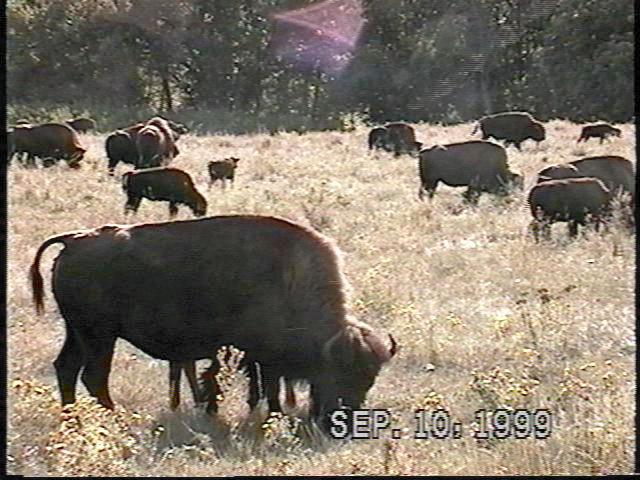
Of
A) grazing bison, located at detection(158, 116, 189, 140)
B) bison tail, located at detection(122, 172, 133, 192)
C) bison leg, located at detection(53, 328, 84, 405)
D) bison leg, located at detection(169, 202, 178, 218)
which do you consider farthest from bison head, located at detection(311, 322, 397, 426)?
bison tail, located at detection(122, 172, 133, 192)

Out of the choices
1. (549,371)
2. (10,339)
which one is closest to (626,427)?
(549,371)

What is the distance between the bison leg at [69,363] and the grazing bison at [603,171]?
16.6 feet

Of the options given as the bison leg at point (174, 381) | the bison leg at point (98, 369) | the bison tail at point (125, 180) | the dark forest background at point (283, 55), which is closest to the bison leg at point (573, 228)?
the dark forest background at point (283, 55)

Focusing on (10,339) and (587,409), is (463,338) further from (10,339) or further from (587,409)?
(10,339)

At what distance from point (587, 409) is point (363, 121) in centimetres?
348

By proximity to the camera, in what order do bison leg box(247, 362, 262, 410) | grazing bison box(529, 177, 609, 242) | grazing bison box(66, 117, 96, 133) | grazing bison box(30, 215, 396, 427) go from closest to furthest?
grazing bison box(30, 215, 396, 427) → bison leg box(247, 362, 262, 410) → grazing bison box(66, 117, 96, 133) → grazing bison box(529, 177, 609, 242)

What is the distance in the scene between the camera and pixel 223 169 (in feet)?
29.0

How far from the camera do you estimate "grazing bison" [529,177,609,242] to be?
8031 millimetres

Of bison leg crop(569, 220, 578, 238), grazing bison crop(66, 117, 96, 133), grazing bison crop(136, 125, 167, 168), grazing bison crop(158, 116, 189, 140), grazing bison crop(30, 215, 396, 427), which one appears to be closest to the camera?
grazing bison crop(30, 215, 396, 427)

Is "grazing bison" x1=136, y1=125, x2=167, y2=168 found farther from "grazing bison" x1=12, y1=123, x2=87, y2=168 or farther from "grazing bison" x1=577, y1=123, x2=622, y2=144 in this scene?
"grazing bison" x1=577, y1=123, x2=622, y2=144

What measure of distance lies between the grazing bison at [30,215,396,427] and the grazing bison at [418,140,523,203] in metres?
5.67

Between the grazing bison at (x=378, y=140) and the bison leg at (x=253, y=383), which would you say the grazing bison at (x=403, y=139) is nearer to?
the grazing bison at (x=378, y=140)

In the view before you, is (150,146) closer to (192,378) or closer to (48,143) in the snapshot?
(48,143)

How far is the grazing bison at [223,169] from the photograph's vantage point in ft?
28.1
